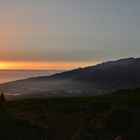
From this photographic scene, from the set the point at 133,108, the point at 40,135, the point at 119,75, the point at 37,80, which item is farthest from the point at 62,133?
the point at 37,80

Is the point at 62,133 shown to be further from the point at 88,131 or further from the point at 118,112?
the point at 118,112

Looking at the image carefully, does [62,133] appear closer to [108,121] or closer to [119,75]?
[108,121]

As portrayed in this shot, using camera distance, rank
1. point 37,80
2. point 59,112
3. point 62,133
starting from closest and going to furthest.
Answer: point 62,133 < point 59,112 < point 37,80

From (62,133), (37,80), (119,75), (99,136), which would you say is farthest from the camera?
(37,80)

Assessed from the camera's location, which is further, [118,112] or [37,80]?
[37,80]

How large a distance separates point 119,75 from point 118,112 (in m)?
146

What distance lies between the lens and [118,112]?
84.4ft

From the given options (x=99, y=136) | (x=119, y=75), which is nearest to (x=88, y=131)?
(x=99, y=136)

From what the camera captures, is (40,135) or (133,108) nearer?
(40,135)

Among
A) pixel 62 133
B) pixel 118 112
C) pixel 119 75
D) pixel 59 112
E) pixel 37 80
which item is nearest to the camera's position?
pixel 62 133

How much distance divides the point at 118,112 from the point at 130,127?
1.92 metres

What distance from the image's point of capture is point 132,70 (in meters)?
179

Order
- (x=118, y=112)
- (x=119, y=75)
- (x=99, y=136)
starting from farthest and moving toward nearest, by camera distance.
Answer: (x=119, y=75), (x=118, y=112), (x=99, y=136)

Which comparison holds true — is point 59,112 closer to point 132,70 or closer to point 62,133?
point 62,133
